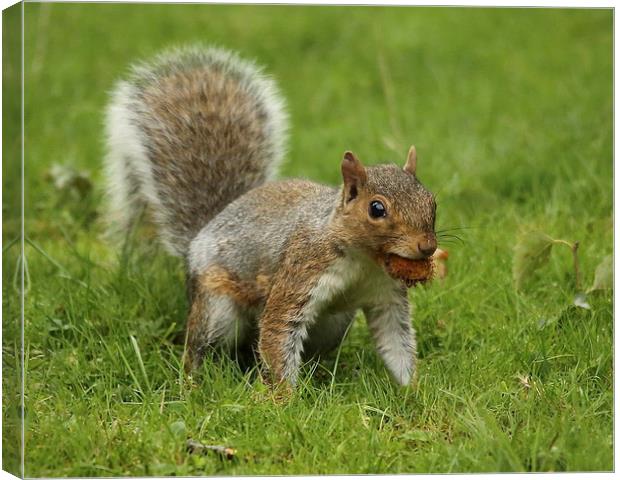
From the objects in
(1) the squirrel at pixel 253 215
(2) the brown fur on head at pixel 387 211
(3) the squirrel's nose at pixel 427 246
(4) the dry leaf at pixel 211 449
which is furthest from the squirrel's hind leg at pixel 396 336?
(4) the dry leaf at pixel 211 449

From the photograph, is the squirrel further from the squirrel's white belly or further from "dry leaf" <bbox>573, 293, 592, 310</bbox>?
"dry leaf" <bbox>573, 293, 592, 310</bbox>

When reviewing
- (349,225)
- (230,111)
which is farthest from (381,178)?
(230,111)

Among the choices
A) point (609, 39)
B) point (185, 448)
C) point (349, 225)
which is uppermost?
point (609, 39)

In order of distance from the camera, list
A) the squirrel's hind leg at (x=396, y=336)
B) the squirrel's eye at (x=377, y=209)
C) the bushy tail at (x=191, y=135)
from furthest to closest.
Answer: the bushy tail at (x=191, y=135) → the squirrel's hind leg at (x=396, y=336) → the squirrel's eye at (x=377, y=209)

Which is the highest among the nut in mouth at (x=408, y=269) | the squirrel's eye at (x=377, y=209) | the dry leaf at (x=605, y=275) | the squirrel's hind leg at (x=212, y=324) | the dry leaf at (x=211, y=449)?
the squirrel's eye at (x=377, y=209)

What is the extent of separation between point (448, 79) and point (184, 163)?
231 centimetres

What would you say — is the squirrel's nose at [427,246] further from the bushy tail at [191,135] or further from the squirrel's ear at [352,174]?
the bushy tail at [191,135]

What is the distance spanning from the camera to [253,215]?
3.03 m

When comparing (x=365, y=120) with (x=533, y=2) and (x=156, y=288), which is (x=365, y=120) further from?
(x=533, y=2)

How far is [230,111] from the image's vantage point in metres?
3.34

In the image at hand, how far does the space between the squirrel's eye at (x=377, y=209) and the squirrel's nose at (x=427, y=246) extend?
4.9 inches

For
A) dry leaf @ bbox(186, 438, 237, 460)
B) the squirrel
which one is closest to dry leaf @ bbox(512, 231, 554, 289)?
the squirrel

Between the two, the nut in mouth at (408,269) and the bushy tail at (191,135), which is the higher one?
the bushy tail at (191,135)

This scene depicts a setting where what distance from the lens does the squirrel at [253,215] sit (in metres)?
2.61
